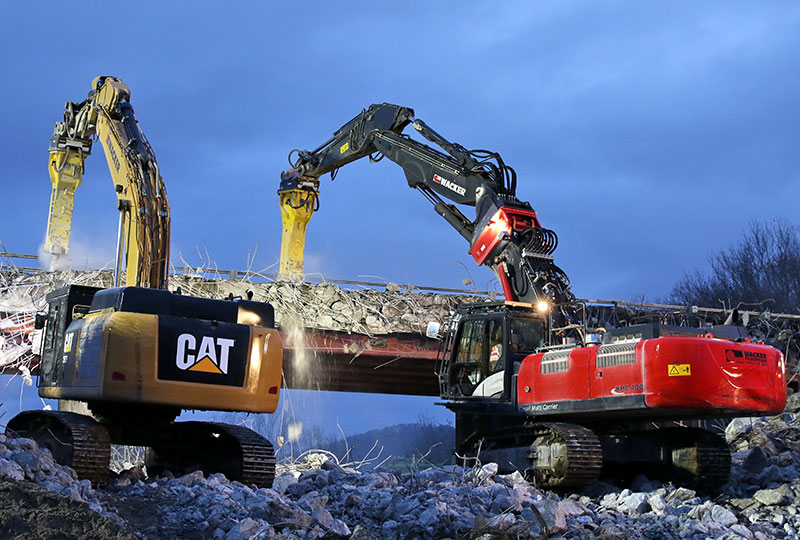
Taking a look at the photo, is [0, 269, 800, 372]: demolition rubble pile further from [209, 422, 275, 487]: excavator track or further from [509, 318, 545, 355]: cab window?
[209, 422, 275, 487]: excavator track

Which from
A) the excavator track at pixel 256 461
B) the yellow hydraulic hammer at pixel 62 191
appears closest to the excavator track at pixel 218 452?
the excavator track at pixel 256 461

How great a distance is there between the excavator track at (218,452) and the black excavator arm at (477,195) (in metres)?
4.91

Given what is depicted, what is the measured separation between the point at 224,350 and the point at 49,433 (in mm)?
1766

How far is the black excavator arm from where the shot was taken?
1320 centimetres

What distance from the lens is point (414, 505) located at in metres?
8.15

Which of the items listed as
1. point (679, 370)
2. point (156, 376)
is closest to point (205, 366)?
point (156, 376)

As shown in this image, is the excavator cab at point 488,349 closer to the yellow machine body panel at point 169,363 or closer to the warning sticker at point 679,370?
the warning sticker at point 679,370

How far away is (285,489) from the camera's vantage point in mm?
9180

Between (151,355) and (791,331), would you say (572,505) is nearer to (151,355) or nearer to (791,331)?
(151,355)

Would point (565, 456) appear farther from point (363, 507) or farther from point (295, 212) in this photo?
point (295, 212)

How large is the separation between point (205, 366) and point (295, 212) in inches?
357

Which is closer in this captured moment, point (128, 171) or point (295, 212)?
point (128, 171)

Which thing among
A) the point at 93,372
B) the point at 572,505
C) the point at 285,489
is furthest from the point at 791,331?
the point at 93,372

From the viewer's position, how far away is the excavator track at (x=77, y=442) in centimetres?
850
